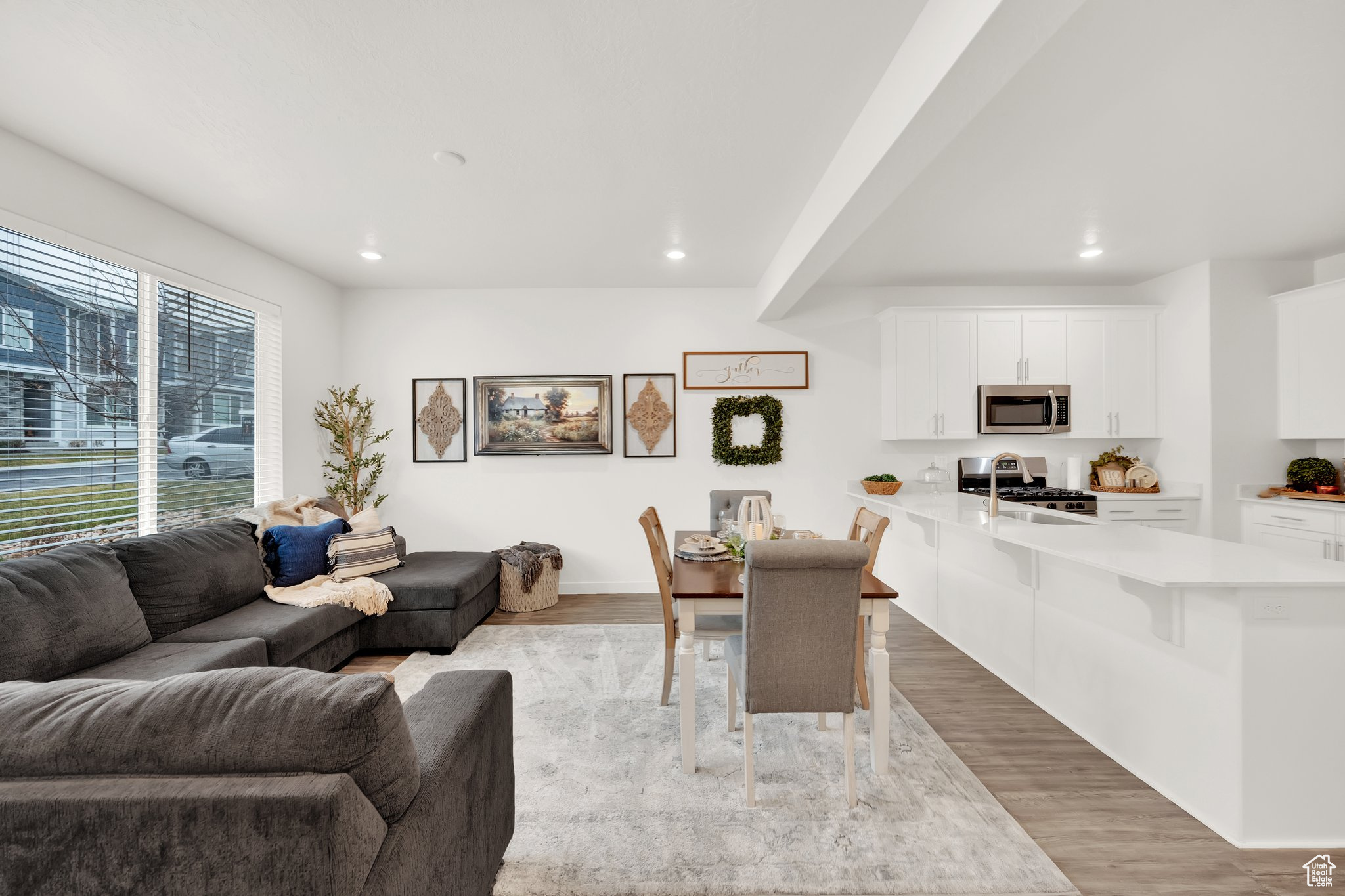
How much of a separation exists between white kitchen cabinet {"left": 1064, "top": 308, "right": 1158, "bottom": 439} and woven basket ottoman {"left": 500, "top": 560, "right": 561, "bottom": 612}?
15.0 ft

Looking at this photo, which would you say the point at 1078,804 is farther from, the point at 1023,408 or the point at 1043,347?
the point at 1043,347

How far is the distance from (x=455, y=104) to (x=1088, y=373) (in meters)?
5.13

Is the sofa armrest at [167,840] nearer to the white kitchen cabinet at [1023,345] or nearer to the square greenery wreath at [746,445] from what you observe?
the square greenery wreath at [746,445]

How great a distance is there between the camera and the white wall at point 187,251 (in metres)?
2.59

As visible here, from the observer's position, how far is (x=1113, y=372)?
480 centimetres

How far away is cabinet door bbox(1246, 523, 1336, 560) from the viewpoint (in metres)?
3.81

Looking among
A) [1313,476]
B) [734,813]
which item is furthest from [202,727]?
[1313,476]

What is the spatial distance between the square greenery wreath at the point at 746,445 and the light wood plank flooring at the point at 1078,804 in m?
2.13

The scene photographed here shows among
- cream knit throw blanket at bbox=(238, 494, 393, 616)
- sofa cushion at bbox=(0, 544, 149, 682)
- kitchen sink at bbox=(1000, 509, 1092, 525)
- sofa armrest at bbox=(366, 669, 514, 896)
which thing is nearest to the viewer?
sofa armrest at bbox=(366, 669, 514, 896)

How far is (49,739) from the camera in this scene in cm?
92

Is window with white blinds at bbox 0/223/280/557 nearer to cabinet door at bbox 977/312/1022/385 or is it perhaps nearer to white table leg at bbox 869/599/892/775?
white table leg at bbox 869/599/892/775

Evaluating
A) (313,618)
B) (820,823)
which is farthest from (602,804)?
(313,618)

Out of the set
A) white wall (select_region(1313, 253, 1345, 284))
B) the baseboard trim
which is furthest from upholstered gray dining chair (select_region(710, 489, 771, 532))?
white wall (select_region(1313, 253, 1345, 284))

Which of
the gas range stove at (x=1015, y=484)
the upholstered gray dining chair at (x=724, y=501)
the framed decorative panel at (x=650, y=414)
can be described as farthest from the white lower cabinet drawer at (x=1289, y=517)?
the framed decorative panel at (x=650, y=414)
